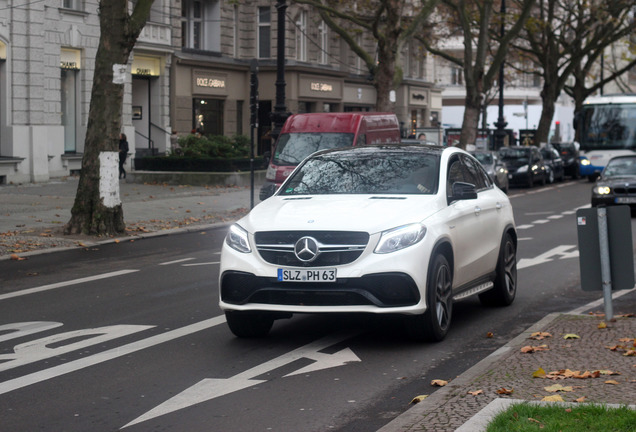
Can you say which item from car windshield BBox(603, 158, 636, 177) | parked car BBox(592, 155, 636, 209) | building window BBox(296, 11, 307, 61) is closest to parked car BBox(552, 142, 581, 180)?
building window BBox(296, 11, 307, 61)

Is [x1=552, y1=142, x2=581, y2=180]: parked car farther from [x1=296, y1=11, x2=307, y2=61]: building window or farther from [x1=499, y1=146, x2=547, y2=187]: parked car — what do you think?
[x1=296, y1=11, x2=307, y2=61]: building window

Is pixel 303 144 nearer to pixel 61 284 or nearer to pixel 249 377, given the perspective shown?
pixel 61 284

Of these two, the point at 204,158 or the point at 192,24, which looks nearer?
the point at 204,158

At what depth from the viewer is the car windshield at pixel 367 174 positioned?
31.5 ft

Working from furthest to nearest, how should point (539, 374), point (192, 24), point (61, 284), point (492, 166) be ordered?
point (192, 24), point (492, 166), point (61, 284), point (539, 374)

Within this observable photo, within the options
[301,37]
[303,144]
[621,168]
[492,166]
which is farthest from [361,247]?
[301,37]

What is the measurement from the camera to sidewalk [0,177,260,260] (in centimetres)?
1812

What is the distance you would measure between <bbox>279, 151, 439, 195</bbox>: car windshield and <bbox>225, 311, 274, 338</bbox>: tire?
1295mm

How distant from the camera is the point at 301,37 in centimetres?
5031

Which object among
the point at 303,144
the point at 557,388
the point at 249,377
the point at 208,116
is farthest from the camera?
the point at 208,116

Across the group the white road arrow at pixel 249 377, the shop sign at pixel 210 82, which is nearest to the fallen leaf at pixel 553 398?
the white road arrow at pixel 249 377

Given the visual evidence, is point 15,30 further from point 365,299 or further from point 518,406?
point 518,406

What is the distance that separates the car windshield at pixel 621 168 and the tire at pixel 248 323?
17028 millimetres

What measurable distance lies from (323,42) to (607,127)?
16.6m
